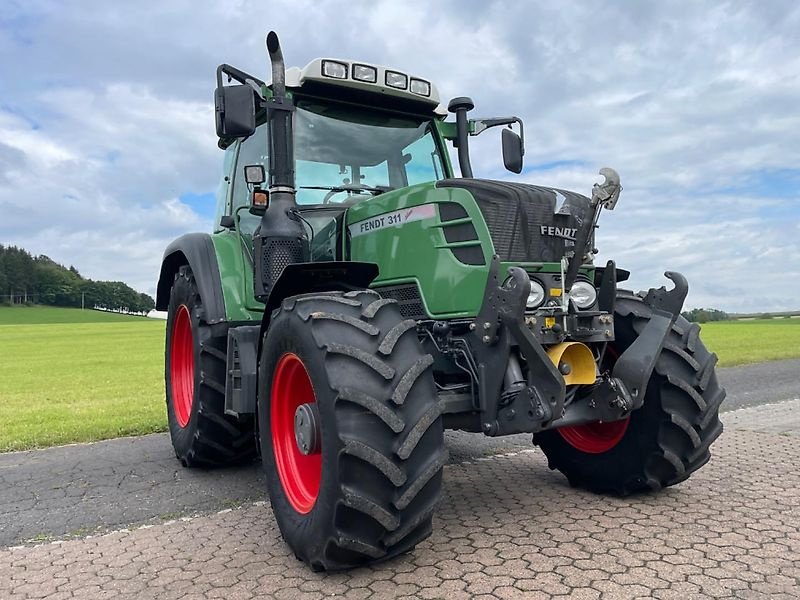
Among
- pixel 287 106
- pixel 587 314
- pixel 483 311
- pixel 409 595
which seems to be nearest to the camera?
pixel 409 595

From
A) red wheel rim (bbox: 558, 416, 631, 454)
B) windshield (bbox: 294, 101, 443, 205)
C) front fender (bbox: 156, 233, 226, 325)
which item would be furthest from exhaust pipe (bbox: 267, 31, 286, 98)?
red wheel rim (bbox: 558, 416, 631, 454)

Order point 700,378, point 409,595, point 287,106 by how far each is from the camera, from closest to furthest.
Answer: point 409,595 < point 700,378 < point 287,106

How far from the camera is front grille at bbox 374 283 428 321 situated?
427 centimetres


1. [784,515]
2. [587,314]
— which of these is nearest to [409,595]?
[587,314]

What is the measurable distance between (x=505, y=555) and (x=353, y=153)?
3.11m

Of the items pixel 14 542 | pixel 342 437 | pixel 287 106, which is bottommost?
pixel 14 542

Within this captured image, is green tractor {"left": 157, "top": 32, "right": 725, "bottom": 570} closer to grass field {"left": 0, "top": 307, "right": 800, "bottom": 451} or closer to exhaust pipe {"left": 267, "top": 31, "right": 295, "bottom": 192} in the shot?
exhaust pipe {"left": 267, "top": 31, "right": 295, "bottom": 192}

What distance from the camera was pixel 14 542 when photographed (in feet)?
13.9

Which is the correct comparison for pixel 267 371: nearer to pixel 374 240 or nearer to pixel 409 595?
pixel 374 240

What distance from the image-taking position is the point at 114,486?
5527mm

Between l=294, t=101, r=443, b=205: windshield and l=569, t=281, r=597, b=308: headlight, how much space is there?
1.81 m

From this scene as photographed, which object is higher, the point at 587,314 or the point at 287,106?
the point at 287,106

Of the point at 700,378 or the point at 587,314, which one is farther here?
the point at 700,378

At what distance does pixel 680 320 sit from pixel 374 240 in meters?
2.12
